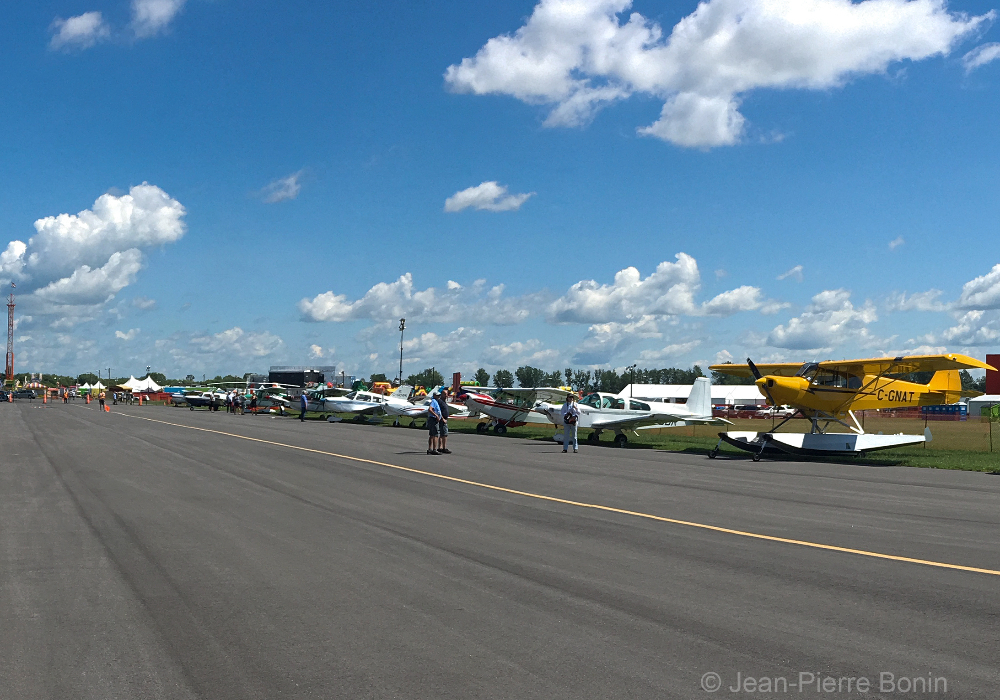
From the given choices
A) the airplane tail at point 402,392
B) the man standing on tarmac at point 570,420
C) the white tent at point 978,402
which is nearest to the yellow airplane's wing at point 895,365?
the man standing on tarmac at point 570,420

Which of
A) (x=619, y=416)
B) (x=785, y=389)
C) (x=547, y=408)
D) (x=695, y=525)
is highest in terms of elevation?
(x=785, y=389)

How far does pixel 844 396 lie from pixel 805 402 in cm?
124

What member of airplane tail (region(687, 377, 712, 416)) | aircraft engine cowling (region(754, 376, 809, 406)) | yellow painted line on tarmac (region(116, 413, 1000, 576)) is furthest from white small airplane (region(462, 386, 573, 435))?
yellow painted line on tarmac (region(116, 413, 1000, 576))

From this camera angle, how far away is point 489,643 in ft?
15.8

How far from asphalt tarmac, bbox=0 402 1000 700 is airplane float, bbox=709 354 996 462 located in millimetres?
9422

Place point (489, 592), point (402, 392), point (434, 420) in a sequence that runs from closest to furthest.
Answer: point (489, 592), point (434, 420), point (402, 392)

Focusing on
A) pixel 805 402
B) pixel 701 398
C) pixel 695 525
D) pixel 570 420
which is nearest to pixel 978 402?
pixel 701 398

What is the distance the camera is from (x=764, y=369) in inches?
1095

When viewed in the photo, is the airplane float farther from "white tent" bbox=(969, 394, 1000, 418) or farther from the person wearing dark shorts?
"white tent" bbox=(969, 394, 1000, 418)

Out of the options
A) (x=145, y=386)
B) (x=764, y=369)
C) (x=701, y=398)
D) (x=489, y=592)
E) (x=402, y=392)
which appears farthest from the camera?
(x=145, y=386)

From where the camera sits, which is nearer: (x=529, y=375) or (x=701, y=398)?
(x=701, y=398)

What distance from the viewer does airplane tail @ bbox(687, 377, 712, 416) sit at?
32.8m

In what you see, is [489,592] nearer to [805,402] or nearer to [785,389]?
[785,389]

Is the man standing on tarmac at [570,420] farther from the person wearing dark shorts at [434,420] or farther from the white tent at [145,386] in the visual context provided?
the white tent at [145,386]
